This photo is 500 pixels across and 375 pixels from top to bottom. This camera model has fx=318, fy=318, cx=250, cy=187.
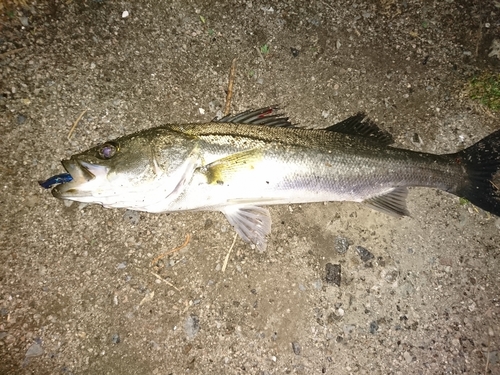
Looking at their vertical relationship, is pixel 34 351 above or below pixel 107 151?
below

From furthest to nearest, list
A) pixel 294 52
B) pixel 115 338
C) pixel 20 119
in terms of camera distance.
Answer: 1. pixel 294 52
2. pixel 20 119
3. pixel 115 338

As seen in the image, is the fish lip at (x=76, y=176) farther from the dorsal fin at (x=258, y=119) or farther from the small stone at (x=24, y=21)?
the small stone at (x=24, y=21)

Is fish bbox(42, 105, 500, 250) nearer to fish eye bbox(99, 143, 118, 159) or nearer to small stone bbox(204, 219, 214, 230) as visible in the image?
fish eye bbox(99, 143, 118, 159)

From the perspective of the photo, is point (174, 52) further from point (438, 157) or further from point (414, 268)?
point (414, 268)

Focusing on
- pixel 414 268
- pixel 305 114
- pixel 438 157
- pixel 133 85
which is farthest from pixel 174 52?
pixel 414 268

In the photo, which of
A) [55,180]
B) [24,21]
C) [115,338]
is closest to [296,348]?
[115,338]

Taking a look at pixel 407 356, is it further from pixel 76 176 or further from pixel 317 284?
pixel 76 176

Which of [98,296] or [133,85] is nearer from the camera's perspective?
[98,296]
